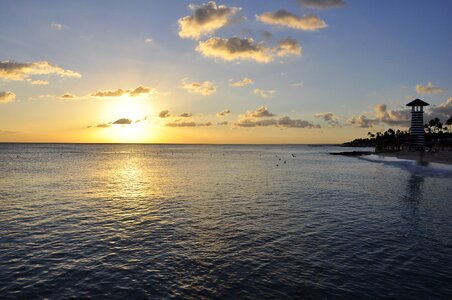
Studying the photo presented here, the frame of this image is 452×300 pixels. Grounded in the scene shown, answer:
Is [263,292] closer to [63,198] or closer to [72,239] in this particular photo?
[72,239]

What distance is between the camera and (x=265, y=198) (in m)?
37.9

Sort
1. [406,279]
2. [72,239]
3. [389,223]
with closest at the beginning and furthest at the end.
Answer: [406,279] → [72,239] → [389,223]

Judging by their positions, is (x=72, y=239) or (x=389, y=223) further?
(x=389, y=223)

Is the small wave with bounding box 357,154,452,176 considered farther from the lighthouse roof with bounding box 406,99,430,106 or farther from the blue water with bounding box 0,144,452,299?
the lighthouse roof with bounding box 406,99,430,106

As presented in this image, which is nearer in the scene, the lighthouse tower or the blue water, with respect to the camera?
the blue water

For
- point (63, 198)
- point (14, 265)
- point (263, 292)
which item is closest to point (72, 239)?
point (14, 265)

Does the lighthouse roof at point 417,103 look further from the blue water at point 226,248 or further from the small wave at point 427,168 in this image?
the blue water at point 226,248

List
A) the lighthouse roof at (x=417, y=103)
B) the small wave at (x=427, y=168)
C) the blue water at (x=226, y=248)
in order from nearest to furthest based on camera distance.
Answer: the blue water at (x=226, y=248), the small wave at (x=427, y=168), the lighthouse roof at (x=417, y=103)

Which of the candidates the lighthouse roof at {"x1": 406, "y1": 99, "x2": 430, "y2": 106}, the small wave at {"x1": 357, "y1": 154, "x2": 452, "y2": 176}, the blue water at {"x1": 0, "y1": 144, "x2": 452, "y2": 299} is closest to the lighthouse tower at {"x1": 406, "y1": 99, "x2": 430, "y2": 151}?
the lighthouse roof at {"x1": 406, "y1": 99, "x2": 430, "y2": 106}

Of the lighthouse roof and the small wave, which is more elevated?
the lighthouse roof

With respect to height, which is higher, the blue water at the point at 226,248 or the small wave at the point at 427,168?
the small wave at the point at 427,168

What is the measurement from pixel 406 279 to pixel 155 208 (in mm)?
22462

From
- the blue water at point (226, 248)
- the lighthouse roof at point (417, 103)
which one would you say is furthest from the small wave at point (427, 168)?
the lighthouse roof at point (417, 103)

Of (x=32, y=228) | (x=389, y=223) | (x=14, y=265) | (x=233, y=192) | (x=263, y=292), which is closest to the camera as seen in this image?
(x=263, y=292)
